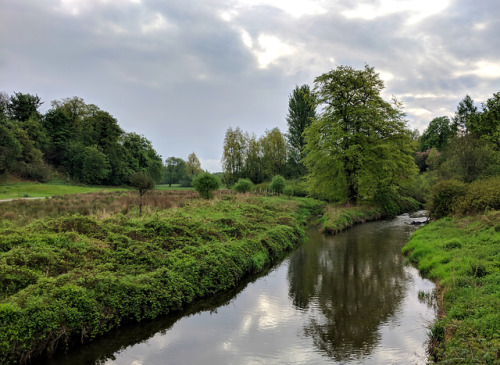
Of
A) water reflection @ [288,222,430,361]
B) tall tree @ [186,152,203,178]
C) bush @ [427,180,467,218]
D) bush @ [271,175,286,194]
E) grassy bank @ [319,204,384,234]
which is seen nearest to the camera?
water reflection @ [288,222,430,361]

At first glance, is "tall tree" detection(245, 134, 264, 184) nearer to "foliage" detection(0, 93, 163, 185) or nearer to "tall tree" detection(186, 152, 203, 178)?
"foliage" detection(0, 93, 163, 185)

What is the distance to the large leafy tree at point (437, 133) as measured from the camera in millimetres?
72488

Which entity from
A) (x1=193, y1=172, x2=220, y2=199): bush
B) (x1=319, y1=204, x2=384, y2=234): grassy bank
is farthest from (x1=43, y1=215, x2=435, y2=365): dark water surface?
(x1=193, y1=172, x2=220, y2=199): bush

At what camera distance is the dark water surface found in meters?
7.05

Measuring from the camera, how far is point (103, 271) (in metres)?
9.34

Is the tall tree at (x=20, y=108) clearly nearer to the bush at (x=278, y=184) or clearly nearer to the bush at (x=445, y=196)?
the bush at (x=278, y=184)

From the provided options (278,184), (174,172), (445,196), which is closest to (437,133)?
(278,184)

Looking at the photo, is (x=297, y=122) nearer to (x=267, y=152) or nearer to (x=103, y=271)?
(x=267, y=152)

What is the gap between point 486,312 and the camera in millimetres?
6805

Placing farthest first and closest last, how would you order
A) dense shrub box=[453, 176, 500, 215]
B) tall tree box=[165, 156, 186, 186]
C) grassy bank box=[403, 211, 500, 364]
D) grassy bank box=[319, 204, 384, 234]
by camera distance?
tall tree box=[165, 156, 186, 186] → grassy bank box=[319, 204, 384, 234] → dense shrub box=[453, 176, 500, 215] → grassy bank box=[403, 211, 500, 364]

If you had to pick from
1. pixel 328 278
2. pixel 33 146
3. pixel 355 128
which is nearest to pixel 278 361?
pixel 328 278

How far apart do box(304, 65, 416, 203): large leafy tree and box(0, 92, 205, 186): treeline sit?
27808 millimetres

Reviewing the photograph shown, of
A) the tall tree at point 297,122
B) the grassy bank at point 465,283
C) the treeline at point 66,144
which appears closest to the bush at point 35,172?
the treeline at point 66,144

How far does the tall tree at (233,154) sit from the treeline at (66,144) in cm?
1721
